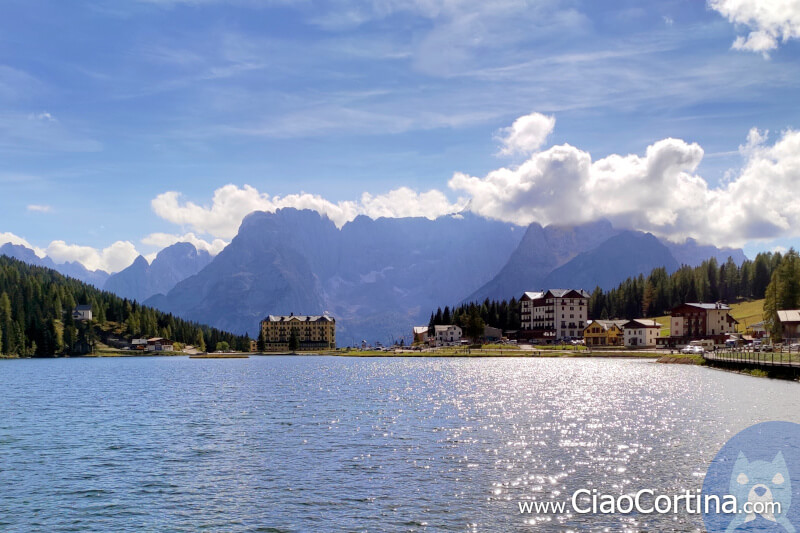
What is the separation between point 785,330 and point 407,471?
167 m

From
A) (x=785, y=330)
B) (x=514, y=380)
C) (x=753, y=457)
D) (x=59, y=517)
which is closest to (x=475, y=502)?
(x=59, y=517)

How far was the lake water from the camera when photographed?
31875 mm

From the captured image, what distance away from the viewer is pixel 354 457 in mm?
45219

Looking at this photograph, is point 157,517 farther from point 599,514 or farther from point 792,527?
point 792,527

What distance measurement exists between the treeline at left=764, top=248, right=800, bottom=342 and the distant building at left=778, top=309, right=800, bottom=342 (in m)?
2.51

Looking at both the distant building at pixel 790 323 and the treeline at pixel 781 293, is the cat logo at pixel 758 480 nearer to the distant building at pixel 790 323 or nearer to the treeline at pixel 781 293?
the treeline at pixel 781 293

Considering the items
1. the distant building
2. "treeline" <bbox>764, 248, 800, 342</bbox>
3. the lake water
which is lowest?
the lake water

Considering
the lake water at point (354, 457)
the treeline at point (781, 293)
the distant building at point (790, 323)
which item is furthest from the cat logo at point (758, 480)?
the distant building at point (790, 323)

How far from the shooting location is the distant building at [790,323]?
171750 mm

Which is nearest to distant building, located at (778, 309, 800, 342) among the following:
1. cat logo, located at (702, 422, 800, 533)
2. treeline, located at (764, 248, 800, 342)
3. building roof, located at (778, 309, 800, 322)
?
building roof, located at (778, 309, 800, 322)

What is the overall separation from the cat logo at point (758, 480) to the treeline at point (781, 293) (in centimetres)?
12997

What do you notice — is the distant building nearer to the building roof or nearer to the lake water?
the building roof

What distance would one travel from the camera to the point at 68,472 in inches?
1649

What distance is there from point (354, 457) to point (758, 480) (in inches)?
978
